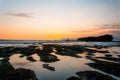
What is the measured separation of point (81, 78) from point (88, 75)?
27.9 inches

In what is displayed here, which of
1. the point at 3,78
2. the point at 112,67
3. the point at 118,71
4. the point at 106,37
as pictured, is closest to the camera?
the point at 3,78

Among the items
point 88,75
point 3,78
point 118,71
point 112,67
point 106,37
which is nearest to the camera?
point 3,78

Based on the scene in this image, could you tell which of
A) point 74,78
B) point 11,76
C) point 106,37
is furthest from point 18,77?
point 106,37

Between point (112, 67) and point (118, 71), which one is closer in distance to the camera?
point (118, 71)

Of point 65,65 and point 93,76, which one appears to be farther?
point 65,65

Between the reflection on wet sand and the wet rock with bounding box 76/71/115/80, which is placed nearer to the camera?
the wet rock with bounding box 76/71/115/80

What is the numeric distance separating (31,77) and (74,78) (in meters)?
3.42

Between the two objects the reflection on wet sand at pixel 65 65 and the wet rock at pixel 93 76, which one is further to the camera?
the reflection on wet sand at pixel 65 65

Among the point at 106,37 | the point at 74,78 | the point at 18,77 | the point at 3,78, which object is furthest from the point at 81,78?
the point at 106,37

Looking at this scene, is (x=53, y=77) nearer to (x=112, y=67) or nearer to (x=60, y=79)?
(x=60, y=79)

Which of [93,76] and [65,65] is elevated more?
[93,76]

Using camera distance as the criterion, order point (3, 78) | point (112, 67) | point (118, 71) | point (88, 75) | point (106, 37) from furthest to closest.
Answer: point (106, 37), point (112, 67), point (118, 71), point (88, 75), point (3, 78)

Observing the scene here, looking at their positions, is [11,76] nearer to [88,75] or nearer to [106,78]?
[88,75]

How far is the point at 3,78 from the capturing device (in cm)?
1391
